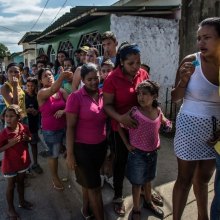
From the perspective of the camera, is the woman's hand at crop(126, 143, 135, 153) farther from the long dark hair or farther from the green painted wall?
the green painted wall

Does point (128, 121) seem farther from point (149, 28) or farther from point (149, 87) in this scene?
point (149, 28)

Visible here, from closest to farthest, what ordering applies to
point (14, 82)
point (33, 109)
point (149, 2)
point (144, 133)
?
1. point (144, 133)
2. point (14, 82)
3. point (33, 109)
4. point (149, 2)

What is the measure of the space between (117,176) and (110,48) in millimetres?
1591

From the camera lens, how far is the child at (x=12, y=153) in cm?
329

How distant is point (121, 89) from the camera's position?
261cm

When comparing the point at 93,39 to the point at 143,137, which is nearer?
the point at 143,137

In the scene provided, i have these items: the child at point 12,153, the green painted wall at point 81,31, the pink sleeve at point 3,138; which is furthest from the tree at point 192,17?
the pink sleeve at point 3,138

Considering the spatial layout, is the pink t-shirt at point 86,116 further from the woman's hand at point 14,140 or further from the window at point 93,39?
the window at point 93,39

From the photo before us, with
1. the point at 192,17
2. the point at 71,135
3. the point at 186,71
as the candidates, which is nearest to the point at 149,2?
the point at 192,17

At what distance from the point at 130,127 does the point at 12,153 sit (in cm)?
156

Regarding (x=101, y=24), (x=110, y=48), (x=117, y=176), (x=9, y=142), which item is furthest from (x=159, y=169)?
(x=101, y=24)

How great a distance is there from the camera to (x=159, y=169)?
405 centimetres

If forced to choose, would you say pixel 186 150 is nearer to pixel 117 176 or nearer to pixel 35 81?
pixel 117 176

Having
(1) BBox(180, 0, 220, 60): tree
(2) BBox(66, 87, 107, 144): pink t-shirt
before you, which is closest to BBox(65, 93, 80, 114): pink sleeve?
(2) BBox(66, 87, 107, 144): pink t-shirt
